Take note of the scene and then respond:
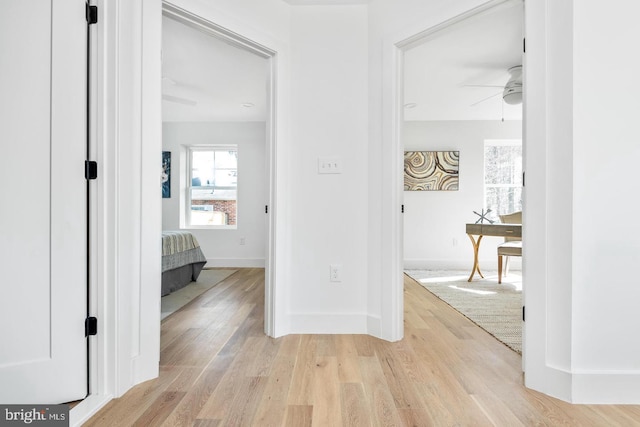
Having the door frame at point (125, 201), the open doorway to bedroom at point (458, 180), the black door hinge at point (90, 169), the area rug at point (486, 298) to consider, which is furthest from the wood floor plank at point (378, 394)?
the open doorway to bedroom at point (458, 180)

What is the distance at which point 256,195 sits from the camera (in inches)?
208

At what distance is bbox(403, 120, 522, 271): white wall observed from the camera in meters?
5.24

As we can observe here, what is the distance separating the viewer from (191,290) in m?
3.63

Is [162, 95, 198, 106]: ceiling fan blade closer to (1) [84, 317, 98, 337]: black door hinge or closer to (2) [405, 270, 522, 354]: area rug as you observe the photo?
(1) [84, 317, 98, 337]: black door hinge

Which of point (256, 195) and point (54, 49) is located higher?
point (54, 49)

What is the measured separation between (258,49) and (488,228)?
3.11 metres

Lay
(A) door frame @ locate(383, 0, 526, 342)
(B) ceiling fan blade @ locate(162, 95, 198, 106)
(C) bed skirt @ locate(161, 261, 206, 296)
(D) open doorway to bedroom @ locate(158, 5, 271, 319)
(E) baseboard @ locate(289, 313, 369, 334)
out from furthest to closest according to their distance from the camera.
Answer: (D) open doorway to bedroom @ locate(158, 5, 271, 319)
(B) ceiling fan blade @ locate(162, 95, 198, 106)
(C) bed skirt @ locate(161, 261, 206, 296)
(E) baseboard @ locate(289, 313, 369, 334)
(A) door frame @ locate(383, 0, 526, 342)

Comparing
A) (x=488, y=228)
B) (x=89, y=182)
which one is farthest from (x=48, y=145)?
(x=488, y=228)

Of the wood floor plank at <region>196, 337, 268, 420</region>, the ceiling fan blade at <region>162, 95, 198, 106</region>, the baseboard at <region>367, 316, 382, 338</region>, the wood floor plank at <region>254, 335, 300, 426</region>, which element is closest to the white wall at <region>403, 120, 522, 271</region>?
the baseboard at <region>367, 316, 382, 338</region>

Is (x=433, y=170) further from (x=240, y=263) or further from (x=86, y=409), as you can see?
(x=86, y=409)

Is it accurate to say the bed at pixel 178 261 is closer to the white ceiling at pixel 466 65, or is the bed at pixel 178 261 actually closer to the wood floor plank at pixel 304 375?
the wood floor plank at pixel 304 375

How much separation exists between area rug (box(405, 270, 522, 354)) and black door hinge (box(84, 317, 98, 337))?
2307 millimetres

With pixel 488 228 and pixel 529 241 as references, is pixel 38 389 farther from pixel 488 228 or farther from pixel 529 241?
pixel 488 228

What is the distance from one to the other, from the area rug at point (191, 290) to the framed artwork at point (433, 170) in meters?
3.18
